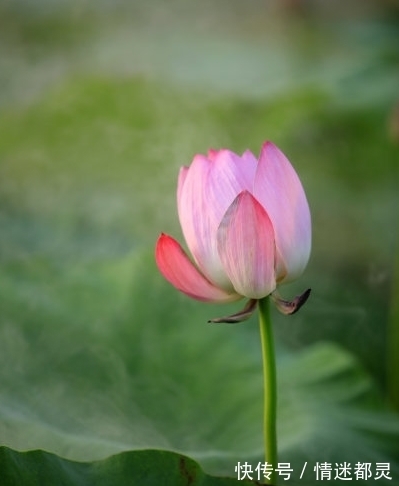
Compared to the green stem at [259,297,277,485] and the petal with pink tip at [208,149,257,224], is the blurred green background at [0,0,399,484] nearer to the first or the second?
the green stem at [259,297,277,485]

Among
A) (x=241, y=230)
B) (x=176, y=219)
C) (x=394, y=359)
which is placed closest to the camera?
(x=241, y=230)

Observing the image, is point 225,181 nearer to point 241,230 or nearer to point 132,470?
point 241,230

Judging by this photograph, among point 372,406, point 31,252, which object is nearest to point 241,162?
point 372,406

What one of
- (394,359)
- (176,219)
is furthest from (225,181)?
(176,219)

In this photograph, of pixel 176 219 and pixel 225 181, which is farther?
pixel 176 219

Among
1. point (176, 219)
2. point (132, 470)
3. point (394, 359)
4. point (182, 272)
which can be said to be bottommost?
point (132, 470)

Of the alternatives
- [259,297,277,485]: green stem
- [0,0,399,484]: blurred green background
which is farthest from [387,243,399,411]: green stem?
[259,297,277,485]: green stem
